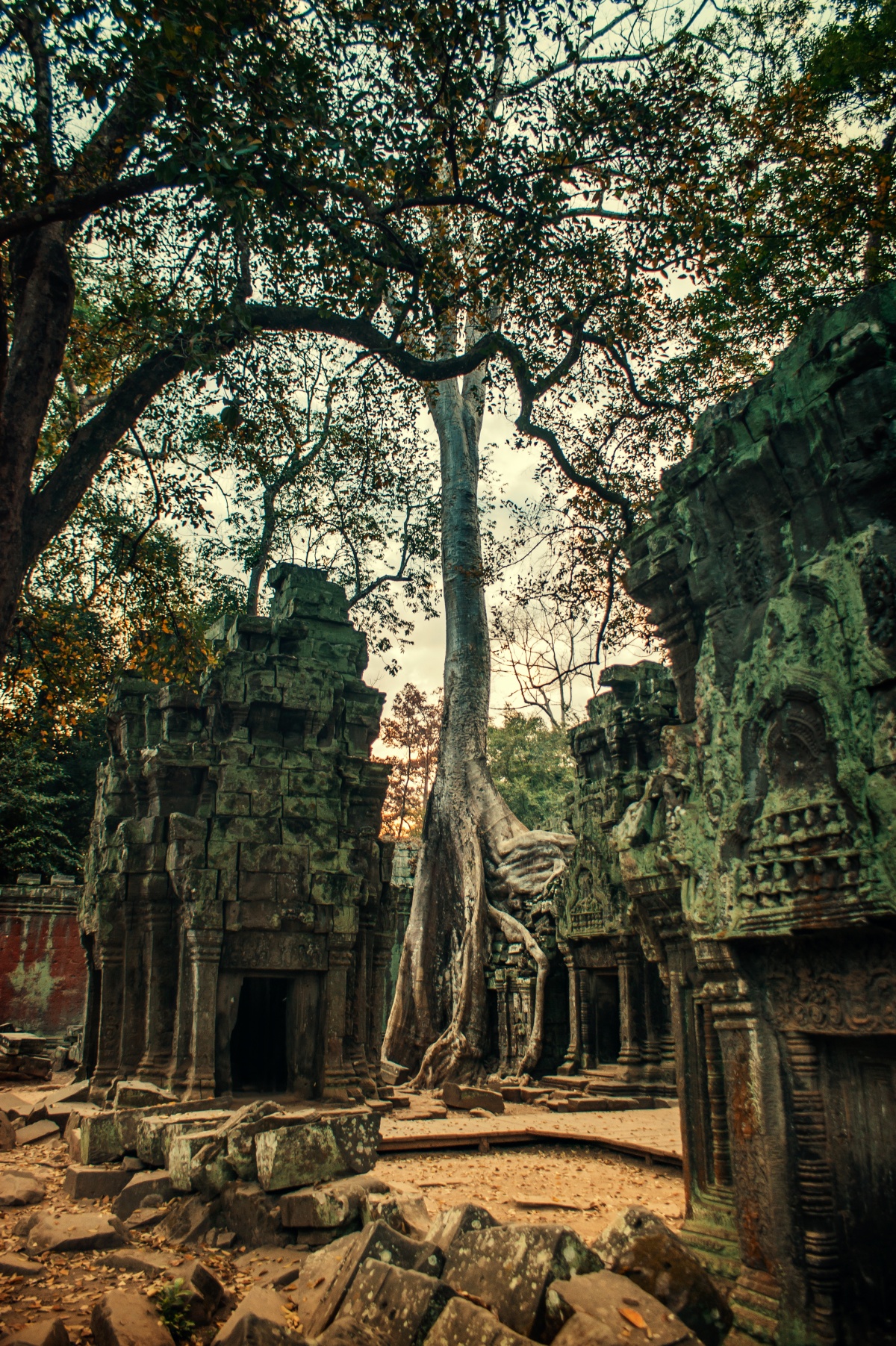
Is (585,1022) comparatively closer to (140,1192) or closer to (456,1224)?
(140,1192)

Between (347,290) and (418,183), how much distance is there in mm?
1100

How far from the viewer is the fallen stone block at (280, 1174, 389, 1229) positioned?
4.96 metres

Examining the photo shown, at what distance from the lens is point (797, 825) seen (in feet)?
12.7

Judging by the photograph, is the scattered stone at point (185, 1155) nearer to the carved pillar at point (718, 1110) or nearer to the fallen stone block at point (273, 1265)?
the fallen stone block at point (273, 1265)

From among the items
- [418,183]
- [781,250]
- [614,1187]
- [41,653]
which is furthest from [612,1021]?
[418,183]

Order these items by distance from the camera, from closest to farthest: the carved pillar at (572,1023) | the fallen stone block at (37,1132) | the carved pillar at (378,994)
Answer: the fallen stone block at (37,1132)
the carved pillar at (378,994)
the carved pillar at (572,1023)

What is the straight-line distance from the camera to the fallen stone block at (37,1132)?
8.48m

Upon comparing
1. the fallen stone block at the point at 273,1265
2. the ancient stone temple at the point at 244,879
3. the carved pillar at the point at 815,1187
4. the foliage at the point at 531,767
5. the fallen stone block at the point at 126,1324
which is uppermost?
the foliage at the point at 531,767

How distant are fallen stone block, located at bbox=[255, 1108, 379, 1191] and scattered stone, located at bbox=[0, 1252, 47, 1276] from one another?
1234 millimetres

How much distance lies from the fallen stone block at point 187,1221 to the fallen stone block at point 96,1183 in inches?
37.9

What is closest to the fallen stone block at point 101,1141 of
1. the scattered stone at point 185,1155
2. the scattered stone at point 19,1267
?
the scattered stone at point 185,1155

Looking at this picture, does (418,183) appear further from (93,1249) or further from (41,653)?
(93,1249)

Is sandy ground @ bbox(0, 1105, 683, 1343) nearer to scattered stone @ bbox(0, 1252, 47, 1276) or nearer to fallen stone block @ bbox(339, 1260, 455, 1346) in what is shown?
scattered stone @ bbox(0, 1252, 47, 1276)

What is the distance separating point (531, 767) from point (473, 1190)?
21.6 m
